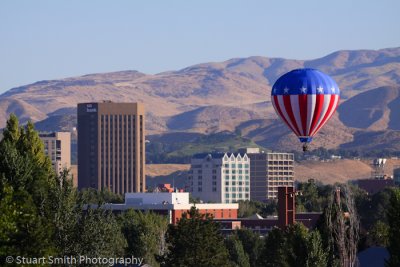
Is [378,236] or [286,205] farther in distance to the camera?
[378,236]

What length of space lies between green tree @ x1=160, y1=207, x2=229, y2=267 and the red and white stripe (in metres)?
19.4

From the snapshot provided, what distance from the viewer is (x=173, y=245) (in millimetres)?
111812

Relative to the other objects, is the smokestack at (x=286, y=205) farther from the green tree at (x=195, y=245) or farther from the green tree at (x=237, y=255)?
the green tree at (x=237, y=255)

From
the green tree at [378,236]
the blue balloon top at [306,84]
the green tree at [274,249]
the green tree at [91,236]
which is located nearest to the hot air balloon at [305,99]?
the blue balloon top at [306,84]

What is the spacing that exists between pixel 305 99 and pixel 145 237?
26.9 metres

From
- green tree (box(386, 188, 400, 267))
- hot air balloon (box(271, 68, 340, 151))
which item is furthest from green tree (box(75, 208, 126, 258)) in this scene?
hot air balloon (box(271, 68, 340, 151))

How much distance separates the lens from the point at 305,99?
12669cm

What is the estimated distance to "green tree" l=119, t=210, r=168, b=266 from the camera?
14161 cm

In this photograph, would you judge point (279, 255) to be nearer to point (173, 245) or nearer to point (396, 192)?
point (173, 245)

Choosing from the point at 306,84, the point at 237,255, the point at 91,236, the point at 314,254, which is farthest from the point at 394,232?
the point at 237,255

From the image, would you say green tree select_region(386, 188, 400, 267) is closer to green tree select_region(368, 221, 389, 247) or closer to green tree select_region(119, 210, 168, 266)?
green tree select_region(368, 221, 389, 247)

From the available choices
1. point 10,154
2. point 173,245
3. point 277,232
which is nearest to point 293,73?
point 277,232

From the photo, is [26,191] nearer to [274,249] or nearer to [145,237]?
[274,249]

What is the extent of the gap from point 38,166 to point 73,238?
1525 centimetres
